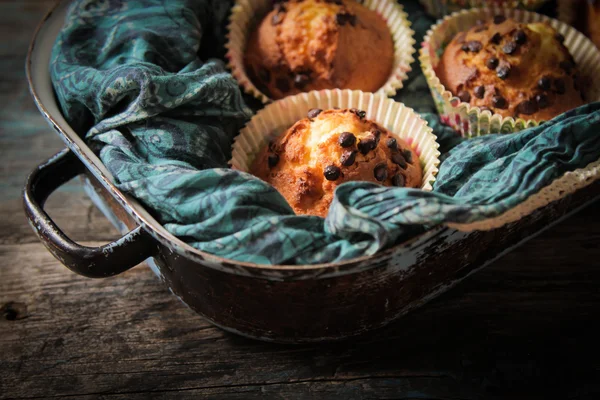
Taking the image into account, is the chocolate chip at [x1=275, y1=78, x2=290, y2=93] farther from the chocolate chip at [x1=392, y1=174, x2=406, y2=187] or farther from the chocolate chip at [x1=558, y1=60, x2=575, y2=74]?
the chocolate chip at [x1=558, y1=60, x2=575, y2=74]

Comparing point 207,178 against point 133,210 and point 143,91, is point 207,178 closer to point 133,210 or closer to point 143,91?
point 133,210

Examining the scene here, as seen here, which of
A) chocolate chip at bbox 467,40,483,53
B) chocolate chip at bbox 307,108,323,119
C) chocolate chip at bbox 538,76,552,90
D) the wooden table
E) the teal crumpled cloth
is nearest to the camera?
the teal crumpled cloth

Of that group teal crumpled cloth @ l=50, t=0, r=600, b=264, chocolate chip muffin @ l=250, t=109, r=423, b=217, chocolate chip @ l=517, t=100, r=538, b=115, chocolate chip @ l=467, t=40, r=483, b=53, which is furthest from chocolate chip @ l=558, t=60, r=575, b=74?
chocolate chip muffin @ l=250, t=109, r=423, b=217

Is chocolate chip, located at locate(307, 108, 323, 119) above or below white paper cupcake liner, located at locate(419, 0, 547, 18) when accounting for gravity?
below

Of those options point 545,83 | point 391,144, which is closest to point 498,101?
point 545,83

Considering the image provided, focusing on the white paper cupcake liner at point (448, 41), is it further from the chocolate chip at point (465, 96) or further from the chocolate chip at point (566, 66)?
the chocolate chip at point (566, 66)

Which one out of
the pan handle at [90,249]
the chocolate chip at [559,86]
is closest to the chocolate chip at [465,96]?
the chocolate chip at [559,86]

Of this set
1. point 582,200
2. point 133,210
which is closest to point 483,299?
point 582,200
